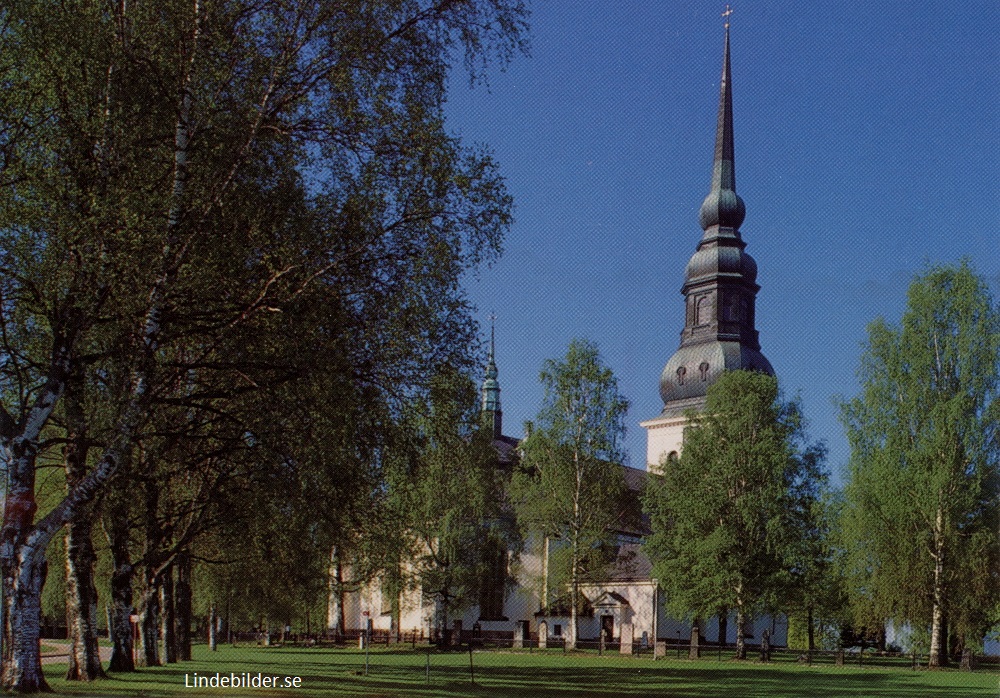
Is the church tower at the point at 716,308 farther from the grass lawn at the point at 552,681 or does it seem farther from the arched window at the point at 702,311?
the grass lawn at the point at 552,681

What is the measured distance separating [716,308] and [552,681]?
187ft

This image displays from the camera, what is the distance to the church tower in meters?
81.8

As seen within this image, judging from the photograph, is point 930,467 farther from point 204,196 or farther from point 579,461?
point 204,196

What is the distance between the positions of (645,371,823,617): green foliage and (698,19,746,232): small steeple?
1280 inches

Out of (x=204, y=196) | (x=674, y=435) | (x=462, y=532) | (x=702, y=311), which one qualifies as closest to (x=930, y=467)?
(x=462, y=532)

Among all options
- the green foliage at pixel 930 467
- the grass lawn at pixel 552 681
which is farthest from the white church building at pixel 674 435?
the grass lawn at pixel 552 681

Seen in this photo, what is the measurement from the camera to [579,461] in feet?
189

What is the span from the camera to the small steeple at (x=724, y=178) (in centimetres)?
8412

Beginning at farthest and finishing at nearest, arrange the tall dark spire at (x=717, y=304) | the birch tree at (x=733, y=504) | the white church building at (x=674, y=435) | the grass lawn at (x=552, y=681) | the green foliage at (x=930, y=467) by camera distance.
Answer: the tall dark spire at (x=717, y=304) < the white church building at (x=674, y=435) < the birch tree at (x=733, y=504) < the green foliage at (x=930, y=467) < the grass lawn at (x=552, y=681)

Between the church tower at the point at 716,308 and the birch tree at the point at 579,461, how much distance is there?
24.1 meters

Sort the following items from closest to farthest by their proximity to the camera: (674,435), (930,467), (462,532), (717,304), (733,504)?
(930,467) → (733,504) → (462,532) → (717,304) → (674,435)

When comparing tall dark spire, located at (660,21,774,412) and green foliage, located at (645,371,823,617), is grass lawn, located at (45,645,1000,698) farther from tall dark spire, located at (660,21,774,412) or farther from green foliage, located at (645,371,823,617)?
tall dark spire, located at (660,21,774,412)

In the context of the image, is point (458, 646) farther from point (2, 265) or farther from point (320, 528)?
point (2, 265)

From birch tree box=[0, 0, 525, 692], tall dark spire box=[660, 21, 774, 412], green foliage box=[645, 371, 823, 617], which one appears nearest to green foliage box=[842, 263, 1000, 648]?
green foliage box=[645, 371, 823, 617]
